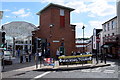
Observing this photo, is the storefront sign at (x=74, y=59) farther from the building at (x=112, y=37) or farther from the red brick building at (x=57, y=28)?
the building at (x=112, y=37)

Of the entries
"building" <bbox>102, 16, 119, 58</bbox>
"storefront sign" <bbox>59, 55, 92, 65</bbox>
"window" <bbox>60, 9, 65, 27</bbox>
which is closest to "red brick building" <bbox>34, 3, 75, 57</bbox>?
"window" <bbox>60, 9, 65, 27</bbox>

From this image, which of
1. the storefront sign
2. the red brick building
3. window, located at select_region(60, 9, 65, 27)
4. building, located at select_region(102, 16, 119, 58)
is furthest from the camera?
window, located at select_region(60, 9, 65, 27)

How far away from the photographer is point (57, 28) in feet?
103

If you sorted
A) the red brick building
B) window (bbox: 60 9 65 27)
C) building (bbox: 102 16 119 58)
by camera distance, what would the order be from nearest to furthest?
the red brick building < building (bbox: 102 16 119 58) < window (bbox: 60 9 65 27)

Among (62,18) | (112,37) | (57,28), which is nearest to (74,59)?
(57,28)

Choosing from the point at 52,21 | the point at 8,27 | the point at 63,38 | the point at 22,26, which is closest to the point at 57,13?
the point at 52,21

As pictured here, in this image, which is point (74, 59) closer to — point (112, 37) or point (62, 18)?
point (62, 18)

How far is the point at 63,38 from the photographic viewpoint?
31.7 m

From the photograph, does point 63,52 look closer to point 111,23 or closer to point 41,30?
point 41,30

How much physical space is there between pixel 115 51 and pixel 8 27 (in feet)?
67.2

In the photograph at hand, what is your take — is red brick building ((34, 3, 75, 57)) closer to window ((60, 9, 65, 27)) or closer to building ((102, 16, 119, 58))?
window ((60, 9, 65, 27))

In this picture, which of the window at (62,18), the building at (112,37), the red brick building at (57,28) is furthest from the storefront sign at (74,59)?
the building at (112,37)

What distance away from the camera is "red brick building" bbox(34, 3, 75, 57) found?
100ft

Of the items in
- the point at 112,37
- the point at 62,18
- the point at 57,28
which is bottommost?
the point at 112,37
